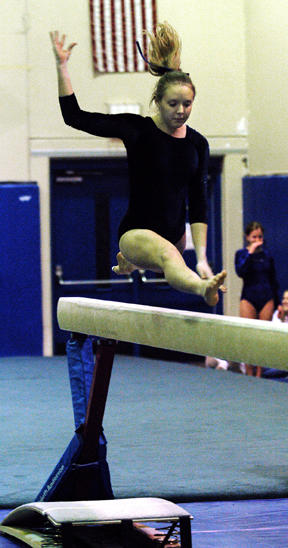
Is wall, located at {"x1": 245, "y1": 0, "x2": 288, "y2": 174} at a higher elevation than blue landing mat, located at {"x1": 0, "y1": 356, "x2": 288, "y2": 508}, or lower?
higher

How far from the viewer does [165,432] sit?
6051mm

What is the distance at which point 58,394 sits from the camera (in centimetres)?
767

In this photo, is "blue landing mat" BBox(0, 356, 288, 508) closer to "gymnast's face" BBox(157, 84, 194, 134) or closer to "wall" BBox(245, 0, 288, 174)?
"gymnast's face" BBox(157, 84, 194, 134)

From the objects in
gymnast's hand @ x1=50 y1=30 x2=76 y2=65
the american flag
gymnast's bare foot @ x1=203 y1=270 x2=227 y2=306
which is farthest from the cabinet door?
gymnast's bare foot @ x1=203 y1=270 x2=227 y2=306

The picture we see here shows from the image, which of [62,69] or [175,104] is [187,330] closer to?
[175,104]

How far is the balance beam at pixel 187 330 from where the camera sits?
9.52 feet

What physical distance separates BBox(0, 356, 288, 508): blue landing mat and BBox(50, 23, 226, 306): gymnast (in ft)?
5.29

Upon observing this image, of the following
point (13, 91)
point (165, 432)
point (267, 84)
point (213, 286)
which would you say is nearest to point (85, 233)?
point (13, 91)

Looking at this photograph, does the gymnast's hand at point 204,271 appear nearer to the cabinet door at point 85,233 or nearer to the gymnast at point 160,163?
the gymnast at point 160,163

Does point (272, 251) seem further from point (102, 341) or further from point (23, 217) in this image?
point (102, 341)

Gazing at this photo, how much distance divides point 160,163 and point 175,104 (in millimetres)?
223

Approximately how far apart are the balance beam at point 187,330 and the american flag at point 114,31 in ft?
21.3

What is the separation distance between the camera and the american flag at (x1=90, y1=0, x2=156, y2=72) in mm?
10195

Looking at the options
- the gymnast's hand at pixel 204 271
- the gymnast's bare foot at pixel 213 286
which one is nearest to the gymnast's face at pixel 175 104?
the gymnast's hand at pixel 204 271
